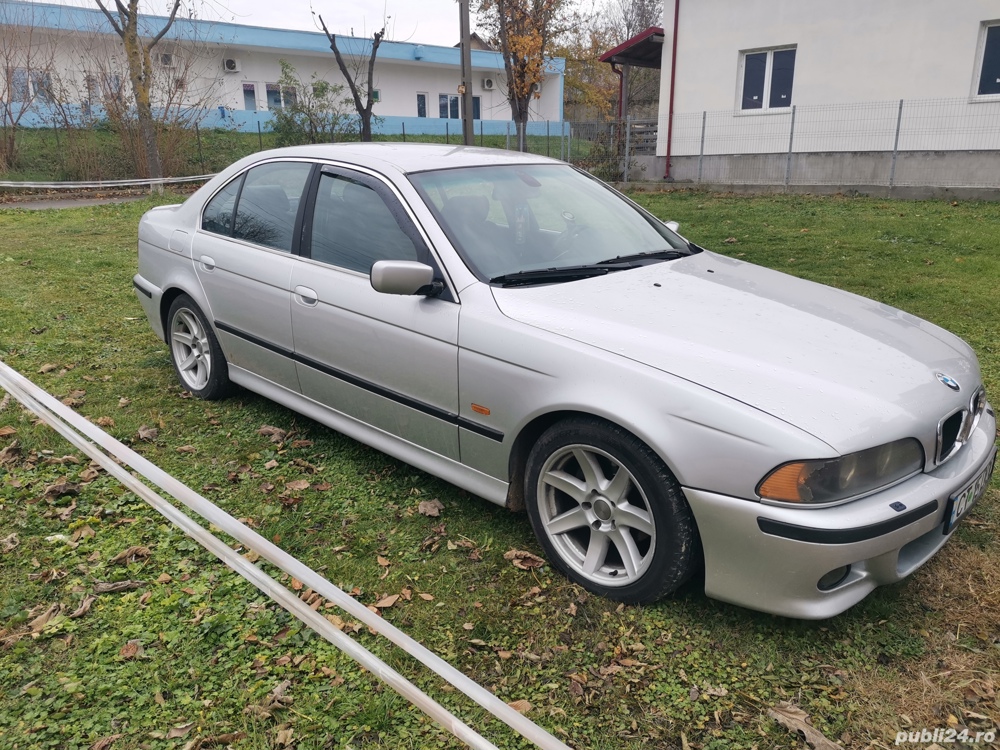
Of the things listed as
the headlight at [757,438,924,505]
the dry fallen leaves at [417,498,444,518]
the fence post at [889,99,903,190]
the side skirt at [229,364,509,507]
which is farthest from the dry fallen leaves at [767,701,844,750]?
the fence post at [889,99,903,190]

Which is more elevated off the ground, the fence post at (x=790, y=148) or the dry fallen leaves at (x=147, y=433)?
the fence post at (x=790, y=148)

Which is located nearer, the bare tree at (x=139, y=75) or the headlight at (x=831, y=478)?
the headlight at (x=831, y=478)

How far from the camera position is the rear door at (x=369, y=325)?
3.20 metres

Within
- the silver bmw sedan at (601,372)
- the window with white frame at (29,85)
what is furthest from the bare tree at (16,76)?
the silver bmw sedan at (601,372)

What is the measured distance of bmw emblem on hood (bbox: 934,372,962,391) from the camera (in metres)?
2.74

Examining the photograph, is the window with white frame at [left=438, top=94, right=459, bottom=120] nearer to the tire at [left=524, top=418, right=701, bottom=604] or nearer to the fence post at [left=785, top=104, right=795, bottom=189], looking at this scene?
the fence post at [left=785, top=104, right=795, bottom=189]

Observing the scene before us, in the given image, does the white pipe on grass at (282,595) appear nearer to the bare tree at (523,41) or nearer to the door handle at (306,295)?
the door handle at (306,295)

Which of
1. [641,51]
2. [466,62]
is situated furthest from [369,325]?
[641,51]

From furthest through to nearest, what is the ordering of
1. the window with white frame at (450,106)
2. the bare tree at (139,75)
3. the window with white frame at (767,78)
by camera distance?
the window with white frame at (450,106)
the bare tree at (139,75)
the window with white frame at (767,78)

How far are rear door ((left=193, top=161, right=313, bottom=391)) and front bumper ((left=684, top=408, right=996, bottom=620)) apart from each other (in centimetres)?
244

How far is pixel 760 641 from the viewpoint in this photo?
2645 mm

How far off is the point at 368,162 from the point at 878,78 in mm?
15202

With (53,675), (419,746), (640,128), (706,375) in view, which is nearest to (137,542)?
(53,675)

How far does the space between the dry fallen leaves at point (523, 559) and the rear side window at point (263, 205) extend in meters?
2.02
